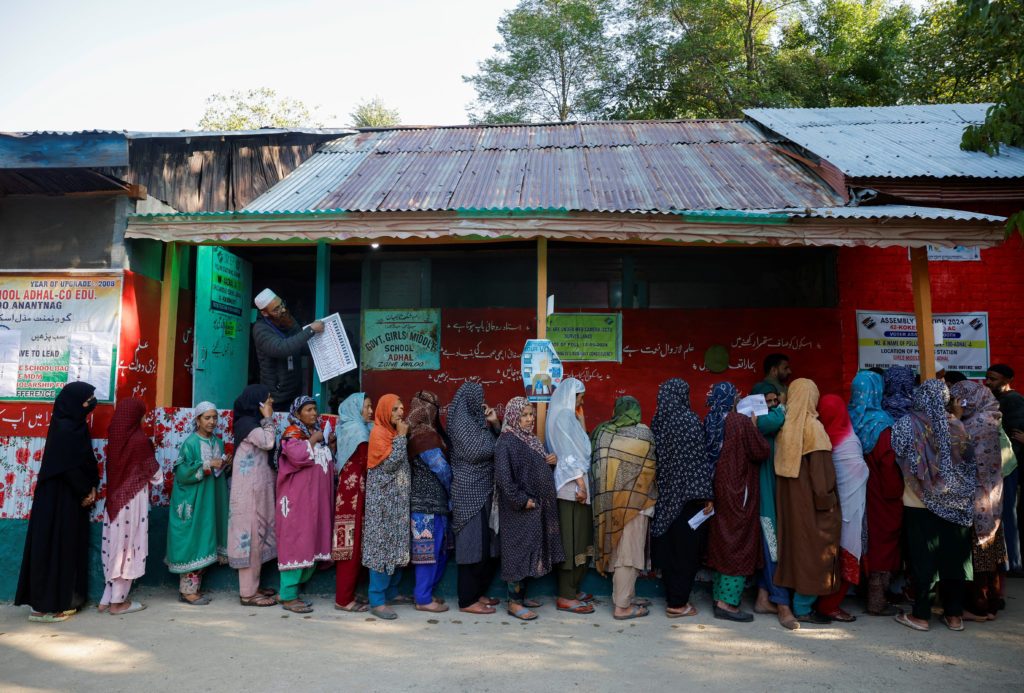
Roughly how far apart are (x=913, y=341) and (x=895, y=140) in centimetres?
242

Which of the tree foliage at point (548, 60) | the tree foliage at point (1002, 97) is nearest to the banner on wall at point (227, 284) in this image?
the tree foliage at point (1002, 97)

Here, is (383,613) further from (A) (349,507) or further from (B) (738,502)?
(B) (738,502)

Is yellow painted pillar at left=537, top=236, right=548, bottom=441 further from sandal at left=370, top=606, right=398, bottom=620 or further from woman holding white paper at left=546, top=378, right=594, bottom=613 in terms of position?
sandal at left=370, top=606, right=398, bottom=620

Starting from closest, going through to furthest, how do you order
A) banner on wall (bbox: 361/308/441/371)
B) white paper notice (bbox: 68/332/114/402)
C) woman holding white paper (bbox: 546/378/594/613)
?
1. woman holding white paper (bbox: 546/378/594/613)
2. white paper notice (bbox: 68/332/114/402)
3. banner on wall (bbox: 361/308/441/371)

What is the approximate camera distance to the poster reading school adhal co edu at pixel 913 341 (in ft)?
23.4

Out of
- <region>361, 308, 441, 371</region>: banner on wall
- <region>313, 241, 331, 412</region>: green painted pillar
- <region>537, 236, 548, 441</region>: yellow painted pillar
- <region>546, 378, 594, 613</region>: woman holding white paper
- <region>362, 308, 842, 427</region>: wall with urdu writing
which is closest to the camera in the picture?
<region>546, 378, 594, 613</region>: woman holding white paper

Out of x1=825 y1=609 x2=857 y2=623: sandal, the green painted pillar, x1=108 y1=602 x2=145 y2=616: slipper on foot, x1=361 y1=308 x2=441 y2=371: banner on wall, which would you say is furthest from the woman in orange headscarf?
x1=825 y1=609 x2=857 y2=623: sandal

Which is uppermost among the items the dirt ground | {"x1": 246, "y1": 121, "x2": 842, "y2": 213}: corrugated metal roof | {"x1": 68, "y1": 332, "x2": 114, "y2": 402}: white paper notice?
{"x1": 246, "y1": 121, "x2": 842, "y2": 213}: corrugated metal roof

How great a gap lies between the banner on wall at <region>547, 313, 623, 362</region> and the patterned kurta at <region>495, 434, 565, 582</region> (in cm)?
260

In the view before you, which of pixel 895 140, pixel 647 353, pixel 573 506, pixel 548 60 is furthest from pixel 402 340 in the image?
pixel 548 60

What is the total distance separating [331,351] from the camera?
573 cm

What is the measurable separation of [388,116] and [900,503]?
27.7 m

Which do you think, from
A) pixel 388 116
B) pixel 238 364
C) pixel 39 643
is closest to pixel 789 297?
pixel 238 364

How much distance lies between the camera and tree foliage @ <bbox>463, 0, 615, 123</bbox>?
1964cm
